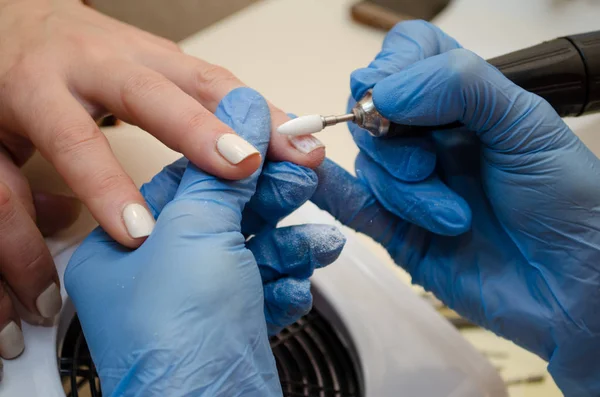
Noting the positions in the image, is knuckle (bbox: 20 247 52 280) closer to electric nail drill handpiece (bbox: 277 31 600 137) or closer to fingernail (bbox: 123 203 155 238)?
fingernail (bbox: 123 203 155 238)

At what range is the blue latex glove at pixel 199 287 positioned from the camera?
1.43ft

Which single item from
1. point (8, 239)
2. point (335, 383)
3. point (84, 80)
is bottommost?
point (335, 383)

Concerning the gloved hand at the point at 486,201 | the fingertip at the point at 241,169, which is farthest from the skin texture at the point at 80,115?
the gloved hand at the point at 486,201

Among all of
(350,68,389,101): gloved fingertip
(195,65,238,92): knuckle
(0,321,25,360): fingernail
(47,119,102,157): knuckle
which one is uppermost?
(350,68,389,101): gloved fingertip

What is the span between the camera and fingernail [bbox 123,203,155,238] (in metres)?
0.50

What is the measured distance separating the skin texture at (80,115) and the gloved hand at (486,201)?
4.6 inches

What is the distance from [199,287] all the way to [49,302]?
9.5 inches

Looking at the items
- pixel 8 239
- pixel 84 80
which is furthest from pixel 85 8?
pixel 8 239

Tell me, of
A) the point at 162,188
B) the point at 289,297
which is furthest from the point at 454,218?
the point at 162,188

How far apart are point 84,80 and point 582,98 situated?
635mm

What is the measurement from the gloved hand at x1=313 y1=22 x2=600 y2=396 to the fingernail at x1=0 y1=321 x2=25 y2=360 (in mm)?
368

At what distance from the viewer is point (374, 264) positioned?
730mm

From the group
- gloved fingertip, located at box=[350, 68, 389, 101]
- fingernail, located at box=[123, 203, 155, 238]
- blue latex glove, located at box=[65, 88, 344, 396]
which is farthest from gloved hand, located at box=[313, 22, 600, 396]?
fingernail, located at box=[123, 203, 155, 238]

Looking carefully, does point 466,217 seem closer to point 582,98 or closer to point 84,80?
point 582,98
